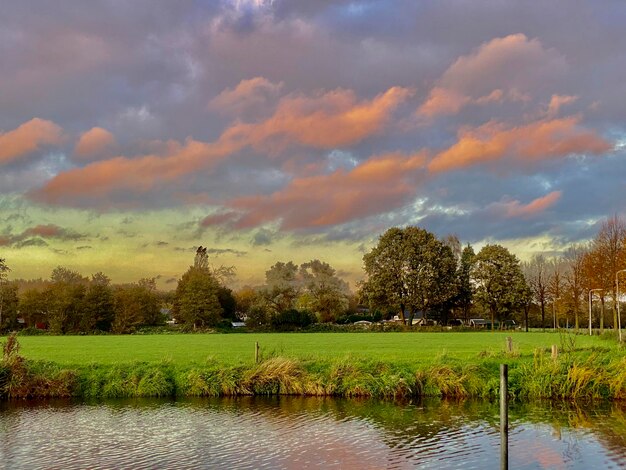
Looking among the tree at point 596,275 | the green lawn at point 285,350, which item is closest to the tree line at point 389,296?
the tree at point 596,275

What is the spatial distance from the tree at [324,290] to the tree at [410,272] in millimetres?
13009

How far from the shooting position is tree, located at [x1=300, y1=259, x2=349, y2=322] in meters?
115

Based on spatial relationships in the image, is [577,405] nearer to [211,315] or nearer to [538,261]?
[211,315]

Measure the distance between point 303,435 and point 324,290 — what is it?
9752 centimetres

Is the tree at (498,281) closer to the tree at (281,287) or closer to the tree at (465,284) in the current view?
the tree at (465,284)

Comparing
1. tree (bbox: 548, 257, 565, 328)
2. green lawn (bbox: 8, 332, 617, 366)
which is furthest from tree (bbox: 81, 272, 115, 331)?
tree (bbox: 548, 257, 565, 328)

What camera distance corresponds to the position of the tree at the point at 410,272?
330 ft

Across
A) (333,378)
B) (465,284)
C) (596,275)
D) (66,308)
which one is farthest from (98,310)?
(333,378)

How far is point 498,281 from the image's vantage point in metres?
100

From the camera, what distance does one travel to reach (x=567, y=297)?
86.3 m

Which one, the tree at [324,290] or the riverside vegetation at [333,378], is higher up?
the tree at [324,290]

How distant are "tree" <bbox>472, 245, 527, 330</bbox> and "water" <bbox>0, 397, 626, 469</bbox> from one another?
255 ft

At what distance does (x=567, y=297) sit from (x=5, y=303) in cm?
8905

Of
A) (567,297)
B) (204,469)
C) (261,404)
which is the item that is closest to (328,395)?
(261,404)
